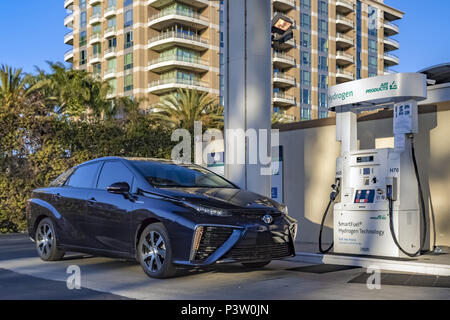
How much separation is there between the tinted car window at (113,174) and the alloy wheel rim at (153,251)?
978 millimetres

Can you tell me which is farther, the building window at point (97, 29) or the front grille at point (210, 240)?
the building window at point (97, 29)

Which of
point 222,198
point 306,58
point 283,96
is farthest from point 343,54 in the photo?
point 222,198

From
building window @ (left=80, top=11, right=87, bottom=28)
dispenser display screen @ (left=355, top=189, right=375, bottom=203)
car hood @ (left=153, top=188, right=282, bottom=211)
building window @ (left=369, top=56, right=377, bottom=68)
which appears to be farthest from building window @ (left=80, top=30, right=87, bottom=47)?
car hood @ (left=153, top=188, right=282, bottom=211)

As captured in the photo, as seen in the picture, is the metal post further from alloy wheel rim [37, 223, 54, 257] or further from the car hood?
alloy wheel rim [37, 223, 54, 257]

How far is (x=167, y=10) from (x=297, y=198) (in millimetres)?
50838

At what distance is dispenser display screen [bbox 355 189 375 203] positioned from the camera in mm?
9398

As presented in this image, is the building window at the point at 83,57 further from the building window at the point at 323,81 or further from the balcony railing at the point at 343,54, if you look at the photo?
the balcony railing at the point at 343,54

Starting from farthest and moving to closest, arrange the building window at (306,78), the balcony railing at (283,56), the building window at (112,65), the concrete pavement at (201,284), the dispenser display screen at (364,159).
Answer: the building window at (306,78), the balcony railing at (283,56), the building window at (112,65), the dispenser display screen at (364,159), the concrete pavement at (201,284)

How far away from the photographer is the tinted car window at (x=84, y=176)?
835cm

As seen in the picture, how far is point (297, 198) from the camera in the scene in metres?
12.8

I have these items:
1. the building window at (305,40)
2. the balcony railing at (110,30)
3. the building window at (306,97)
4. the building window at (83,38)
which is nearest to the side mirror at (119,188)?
the balcony railing at (110,30)

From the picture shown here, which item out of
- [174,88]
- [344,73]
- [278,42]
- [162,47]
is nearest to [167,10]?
[162,47]

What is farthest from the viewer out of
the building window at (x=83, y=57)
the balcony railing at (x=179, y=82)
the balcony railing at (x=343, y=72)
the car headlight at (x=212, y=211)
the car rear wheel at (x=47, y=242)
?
the balcony railing at (x=343, y=72)

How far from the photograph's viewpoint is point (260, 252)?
680 centimetres
